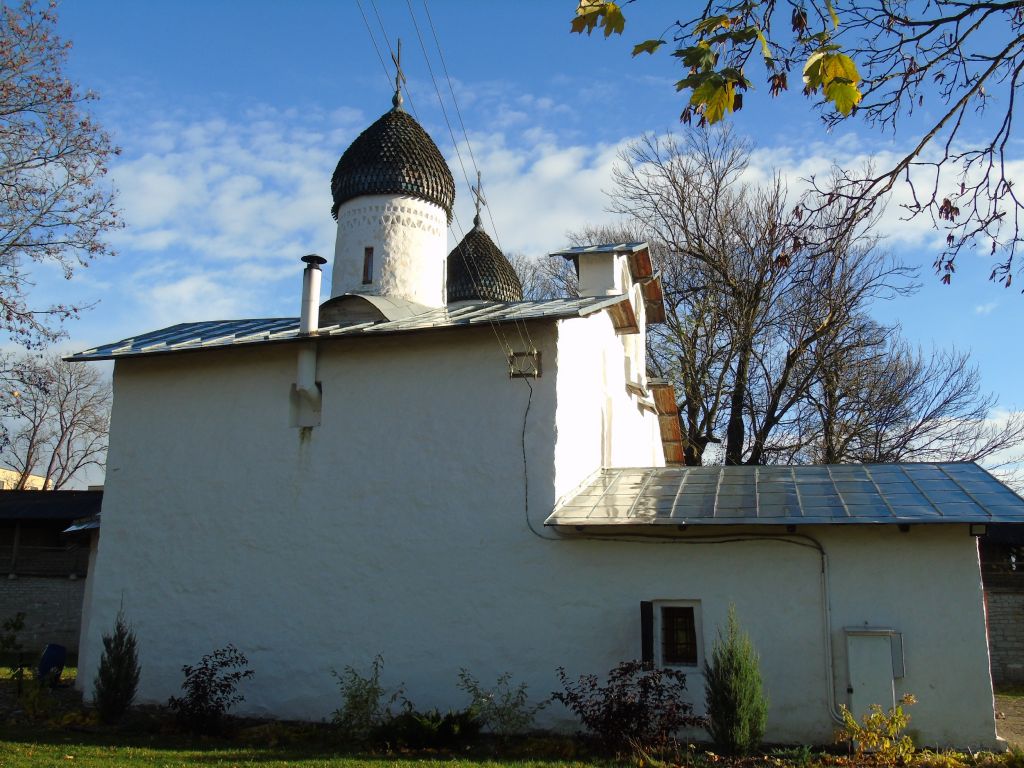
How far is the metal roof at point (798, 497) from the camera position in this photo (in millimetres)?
9336

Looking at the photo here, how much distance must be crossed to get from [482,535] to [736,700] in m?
3.49

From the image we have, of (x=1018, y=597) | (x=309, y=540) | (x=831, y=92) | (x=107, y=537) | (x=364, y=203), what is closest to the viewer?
(x=831, y=92)

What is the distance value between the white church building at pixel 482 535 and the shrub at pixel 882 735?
436 mm

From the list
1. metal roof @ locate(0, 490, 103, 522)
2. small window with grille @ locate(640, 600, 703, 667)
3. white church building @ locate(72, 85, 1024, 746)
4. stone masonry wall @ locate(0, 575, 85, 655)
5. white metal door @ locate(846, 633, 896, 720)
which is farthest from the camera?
metal roof @ locate(0, 490, 103, 522)

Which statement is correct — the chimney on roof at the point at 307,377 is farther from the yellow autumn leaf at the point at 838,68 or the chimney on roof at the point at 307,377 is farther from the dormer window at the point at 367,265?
the yellow autumn leaf at the point at 838,68

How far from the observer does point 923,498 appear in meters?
9.73

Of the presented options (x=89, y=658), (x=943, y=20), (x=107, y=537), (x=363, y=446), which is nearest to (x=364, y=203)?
(x=363, y=446)

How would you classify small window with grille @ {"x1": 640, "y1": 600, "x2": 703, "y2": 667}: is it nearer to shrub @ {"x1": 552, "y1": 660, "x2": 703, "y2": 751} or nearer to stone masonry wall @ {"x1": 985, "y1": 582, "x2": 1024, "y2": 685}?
shrub @ {"x1": 552, "y1": 660, "x2": 703, "y2": 751}

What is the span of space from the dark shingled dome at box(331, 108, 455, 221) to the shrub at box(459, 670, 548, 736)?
9.26 metres

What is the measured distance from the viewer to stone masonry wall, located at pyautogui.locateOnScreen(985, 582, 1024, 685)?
1747cm

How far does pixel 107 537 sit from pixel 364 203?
737 centimetres

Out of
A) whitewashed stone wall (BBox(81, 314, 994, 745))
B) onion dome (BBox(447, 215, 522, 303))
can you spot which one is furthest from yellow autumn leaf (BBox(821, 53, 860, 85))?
onion dome (BBox(447, 215, 522, 303))

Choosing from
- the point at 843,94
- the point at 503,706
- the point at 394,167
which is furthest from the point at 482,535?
the point at 394,167

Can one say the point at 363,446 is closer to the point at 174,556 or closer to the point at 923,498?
the point at 174,556
